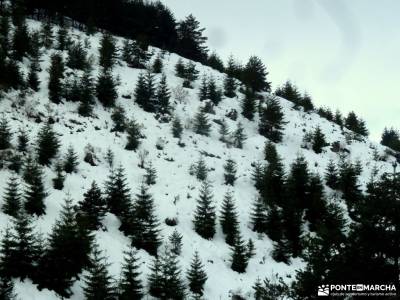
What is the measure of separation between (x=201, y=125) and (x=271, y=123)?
8.48m

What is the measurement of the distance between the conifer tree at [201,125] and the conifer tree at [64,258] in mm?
19812

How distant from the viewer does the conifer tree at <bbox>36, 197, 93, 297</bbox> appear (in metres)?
15.1

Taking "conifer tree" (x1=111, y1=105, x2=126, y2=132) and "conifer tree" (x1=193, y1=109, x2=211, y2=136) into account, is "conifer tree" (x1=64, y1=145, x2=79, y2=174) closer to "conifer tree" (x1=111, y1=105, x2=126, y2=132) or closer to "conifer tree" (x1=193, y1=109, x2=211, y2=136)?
"conifer tree" (x1=111, y1=105, x2=126, y2=132)

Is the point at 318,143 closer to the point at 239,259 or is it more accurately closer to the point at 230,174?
the point at 230,174

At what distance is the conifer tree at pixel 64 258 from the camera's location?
1511cm

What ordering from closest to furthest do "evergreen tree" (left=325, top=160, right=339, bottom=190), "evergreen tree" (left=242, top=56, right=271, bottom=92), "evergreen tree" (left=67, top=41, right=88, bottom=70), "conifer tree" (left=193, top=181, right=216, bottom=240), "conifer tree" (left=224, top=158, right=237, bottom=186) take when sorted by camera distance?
"conifer tree" (left=193, top=181, right=216, bottom=240), "conifer tree" (left=224, top=158, right=237, bottom=186), "evergreen tree" (left=325, top=160, right=339, bottom=190), "evergreen tree" (left=67, top=41, right=88, bottom=70), "evergreen tree" (left=242, top=56, right=271, bottom=92)

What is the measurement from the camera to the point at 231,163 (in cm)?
2962

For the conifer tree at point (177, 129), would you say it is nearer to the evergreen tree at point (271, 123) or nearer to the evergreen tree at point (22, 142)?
the evergreen tree at point (271, 123)

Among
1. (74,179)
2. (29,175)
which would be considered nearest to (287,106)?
(74,179)

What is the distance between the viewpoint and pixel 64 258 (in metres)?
15.5

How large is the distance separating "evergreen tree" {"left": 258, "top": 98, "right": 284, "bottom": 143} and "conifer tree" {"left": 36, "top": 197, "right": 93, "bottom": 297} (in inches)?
1013

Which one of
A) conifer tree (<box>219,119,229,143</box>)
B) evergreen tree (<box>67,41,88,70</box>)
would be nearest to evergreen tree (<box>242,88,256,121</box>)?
conifer tree (<box>219,119,229,143</box>)

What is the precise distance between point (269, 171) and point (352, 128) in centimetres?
2584

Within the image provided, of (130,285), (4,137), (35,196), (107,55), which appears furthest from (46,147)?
(107,55)
